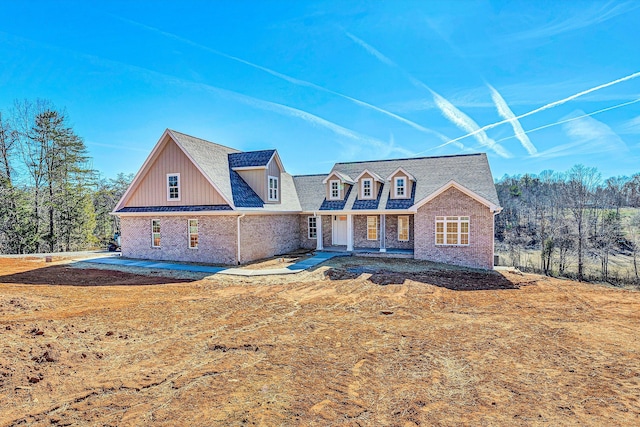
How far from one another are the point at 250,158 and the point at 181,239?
21.5ft

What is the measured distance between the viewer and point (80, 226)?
3173 centimetres

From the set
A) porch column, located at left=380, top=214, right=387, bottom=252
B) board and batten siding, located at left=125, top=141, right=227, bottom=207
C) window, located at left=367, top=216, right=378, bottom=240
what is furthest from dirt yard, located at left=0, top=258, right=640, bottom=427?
window, located at left=367, top=216, right=378, bottom=240

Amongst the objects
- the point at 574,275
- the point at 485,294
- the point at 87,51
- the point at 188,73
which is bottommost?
the point at 574,275

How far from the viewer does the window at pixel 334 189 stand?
23166 mm

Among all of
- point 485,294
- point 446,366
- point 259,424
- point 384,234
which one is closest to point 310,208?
point 384,234

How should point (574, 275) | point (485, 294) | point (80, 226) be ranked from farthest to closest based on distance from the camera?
point (80, 226) < point (574, 275) < point (485, 294)

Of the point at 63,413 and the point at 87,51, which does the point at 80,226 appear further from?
the point at 63,413

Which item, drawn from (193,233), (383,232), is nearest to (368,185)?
(383,232)

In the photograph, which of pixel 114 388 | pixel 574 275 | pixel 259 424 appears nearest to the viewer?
pixel 259 424

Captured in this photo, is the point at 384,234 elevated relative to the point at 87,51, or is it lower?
lower

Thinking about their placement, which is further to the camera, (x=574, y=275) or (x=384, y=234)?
(x=574, y=275)

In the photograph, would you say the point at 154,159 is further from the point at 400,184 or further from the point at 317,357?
the point at 317,357

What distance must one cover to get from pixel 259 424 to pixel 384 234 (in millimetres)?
17503

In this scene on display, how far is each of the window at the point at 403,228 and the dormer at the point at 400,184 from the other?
143 cm
